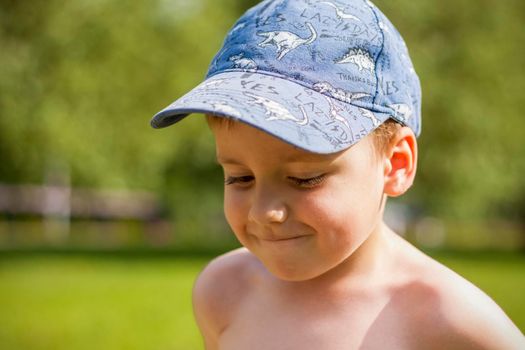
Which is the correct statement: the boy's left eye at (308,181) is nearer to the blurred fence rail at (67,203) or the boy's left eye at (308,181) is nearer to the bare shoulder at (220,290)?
the bare shoulder at (220,290)

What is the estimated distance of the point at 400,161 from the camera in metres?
1.96

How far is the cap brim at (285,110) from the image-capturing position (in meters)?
1.70

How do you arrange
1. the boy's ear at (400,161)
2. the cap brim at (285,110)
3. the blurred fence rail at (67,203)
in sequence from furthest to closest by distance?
the blurred fence rail at (67,203) → the boy's ear at (400,161) → the cap brim at (285,110)

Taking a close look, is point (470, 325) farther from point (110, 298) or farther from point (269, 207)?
point (110, 298)

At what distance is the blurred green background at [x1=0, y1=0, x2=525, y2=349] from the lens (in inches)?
328

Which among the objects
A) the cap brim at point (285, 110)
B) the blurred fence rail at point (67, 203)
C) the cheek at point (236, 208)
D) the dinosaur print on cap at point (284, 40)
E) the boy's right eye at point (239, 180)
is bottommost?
the blurred fence rail at point (67, 203)

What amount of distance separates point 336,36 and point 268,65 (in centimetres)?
19

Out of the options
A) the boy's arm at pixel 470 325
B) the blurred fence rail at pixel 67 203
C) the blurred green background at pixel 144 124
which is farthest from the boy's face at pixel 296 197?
the blurred fence rail at pixel 67 203

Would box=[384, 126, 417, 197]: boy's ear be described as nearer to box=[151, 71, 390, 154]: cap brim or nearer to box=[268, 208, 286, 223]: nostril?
box=[151, 71, 390, 154]: cap brim

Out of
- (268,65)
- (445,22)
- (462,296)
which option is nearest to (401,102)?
(268,65)

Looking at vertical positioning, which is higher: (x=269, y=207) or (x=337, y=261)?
(x=269, y=207)

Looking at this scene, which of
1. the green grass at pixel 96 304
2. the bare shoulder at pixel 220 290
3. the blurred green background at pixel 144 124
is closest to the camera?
the bare shoulder at pixel 220 290

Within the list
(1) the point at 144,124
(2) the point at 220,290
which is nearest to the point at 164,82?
(1) the point at 144,124

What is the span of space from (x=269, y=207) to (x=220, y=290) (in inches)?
23.6
